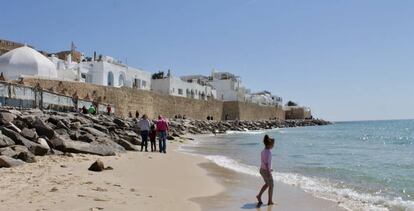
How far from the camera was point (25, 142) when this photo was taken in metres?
10.2

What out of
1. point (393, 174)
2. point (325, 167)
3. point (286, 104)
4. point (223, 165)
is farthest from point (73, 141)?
point (286, 104)

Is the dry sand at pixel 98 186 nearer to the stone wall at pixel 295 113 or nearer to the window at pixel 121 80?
the window at pixel 121 80

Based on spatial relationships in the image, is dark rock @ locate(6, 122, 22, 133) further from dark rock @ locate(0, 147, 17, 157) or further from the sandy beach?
dark rock @ locate(0, 147, 17, 157)

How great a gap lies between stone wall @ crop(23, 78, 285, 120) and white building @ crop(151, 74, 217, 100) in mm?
3538

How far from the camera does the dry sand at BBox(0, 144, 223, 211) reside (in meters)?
6.13

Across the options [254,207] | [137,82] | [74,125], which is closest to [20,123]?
[74,125]

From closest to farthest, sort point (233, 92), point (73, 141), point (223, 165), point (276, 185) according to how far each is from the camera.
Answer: point (276, 185)
point (73, 141)
point (223, 165)
point (233, 92)

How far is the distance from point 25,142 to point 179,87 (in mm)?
53407

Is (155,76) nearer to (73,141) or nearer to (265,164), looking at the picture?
(73,141)

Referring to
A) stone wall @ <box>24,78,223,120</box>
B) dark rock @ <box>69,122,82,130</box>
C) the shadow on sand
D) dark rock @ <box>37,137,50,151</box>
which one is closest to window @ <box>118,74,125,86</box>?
stone wall @ <box>24,78,223,120</box>

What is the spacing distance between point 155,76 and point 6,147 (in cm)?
5777

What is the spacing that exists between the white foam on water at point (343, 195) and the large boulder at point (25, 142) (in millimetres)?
5304

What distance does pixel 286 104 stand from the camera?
125 meters

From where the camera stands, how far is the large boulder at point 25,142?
10.0m
